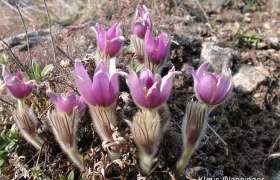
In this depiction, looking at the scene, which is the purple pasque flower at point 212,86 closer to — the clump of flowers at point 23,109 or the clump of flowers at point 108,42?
the clump of flowers at point 108,42

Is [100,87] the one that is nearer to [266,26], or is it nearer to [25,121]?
[25,121]

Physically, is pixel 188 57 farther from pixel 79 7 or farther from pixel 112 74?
pixel 79 7

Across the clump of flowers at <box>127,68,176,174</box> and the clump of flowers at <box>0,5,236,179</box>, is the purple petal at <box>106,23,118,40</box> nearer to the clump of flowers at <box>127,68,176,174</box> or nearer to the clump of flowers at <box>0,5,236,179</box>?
the clump of flowers at <box>0,5,236,179</box>

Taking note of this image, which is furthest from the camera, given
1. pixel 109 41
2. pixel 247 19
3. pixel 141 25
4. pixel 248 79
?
pixel 247 19

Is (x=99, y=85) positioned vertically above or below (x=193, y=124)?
above

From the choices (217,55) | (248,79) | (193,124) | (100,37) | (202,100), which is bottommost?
(248,79)

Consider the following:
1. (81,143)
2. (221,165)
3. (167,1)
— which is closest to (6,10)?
(167,1)

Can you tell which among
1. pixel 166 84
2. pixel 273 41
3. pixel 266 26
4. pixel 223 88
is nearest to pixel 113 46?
pixel 166 84
